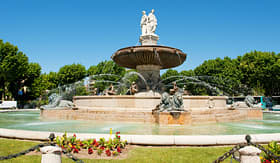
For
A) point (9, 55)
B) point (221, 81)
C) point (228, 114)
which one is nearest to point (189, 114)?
point (228, 114)

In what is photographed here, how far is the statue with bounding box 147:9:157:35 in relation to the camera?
19.2 m

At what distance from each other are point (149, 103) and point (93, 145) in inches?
A: 281

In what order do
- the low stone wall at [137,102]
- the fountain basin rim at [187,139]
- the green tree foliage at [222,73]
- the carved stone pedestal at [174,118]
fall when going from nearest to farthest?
the fountain basin rim at [187,139] → the carved stone pedestal at [174,118] → the low stone wall at [137,102] → the green tree foliage at [222,73]

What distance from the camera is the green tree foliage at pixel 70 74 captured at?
47625mm

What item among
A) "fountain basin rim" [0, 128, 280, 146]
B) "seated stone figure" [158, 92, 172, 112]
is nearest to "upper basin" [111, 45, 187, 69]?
"seated stone figure" [158, 92, 172, 112]

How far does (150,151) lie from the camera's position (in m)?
5.64

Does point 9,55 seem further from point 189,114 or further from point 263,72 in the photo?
point 263,72

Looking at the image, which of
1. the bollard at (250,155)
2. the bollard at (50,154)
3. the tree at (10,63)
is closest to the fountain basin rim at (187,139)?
the bollard at (50,154)

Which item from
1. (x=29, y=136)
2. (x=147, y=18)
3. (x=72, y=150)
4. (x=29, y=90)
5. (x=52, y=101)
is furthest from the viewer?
(x=29, y=90)

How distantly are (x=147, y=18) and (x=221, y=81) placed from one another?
23.9 metres

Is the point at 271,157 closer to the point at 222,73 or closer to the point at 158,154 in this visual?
the point at 158,154

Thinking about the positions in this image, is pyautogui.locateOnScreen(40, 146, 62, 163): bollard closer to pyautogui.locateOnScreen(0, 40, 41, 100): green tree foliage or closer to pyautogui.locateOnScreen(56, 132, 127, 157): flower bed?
pyautogui.locateOnScreen(56, 132, 127, 157): flower bed

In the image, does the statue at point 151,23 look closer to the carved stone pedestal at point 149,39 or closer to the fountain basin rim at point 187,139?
the carved stone pedestal at point 149,39

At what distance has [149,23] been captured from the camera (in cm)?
1930
